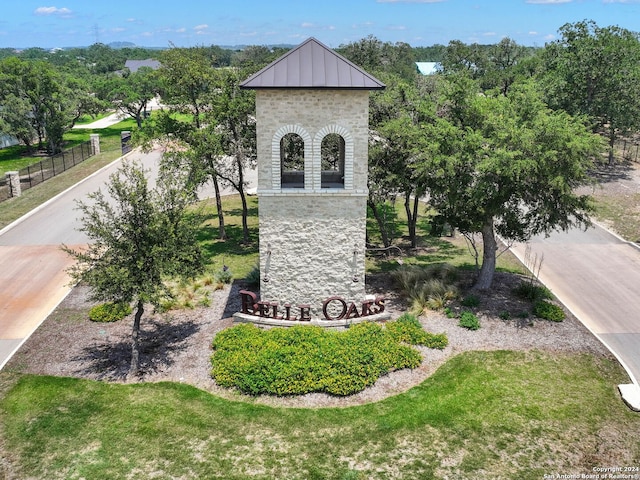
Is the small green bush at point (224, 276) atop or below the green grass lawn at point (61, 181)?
below

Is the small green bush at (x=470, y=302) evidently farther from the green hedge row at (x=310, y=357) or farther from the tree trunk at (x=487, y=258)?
the green hedge row at (x=310, y=357)

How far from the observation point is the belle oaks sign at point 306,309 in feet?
65.8

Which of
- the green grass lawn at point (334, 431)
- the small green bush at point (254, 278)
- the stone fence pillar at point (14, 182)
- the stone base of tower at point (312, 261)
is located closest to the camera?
the green grass lawn at point (334, 431)

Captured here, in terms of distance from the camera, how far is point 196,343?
1984cm

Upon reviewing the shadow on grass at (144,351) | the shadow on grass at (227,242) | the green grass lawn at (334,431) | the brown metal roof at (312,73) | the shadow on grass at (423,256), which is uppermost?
the brown metal roof at (312,73)

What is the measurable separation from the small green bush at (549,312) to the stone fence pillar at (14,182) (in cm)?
3539

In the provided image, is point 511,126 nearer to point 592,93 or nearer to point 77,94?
point 592,93

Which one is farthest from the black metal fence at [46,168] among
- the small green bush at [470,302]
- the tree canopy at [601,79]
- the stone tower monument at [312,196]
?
the tree canopy at [601,79]

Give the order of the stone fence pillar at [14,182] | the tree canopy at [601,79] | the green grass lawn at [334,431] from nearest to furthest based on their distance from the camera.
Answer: the green grass lawn at [334,431] → the stone fence pillar at [14,182] → the tree canopy at [601,79]

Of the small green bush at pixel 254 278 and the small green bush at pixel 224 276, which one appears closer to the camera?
the small green bush at pixel 254 278

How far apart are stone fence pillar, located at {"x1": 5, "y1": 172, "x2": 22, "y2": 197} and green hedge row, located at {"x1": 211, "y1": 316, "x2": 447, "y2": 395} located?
28.1m

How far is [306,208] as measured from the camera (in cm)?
1958

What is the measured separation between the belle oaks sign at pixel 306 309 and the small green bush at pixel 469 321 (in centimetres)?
302

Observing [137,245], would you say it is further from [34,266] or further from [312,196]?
[34,266]
